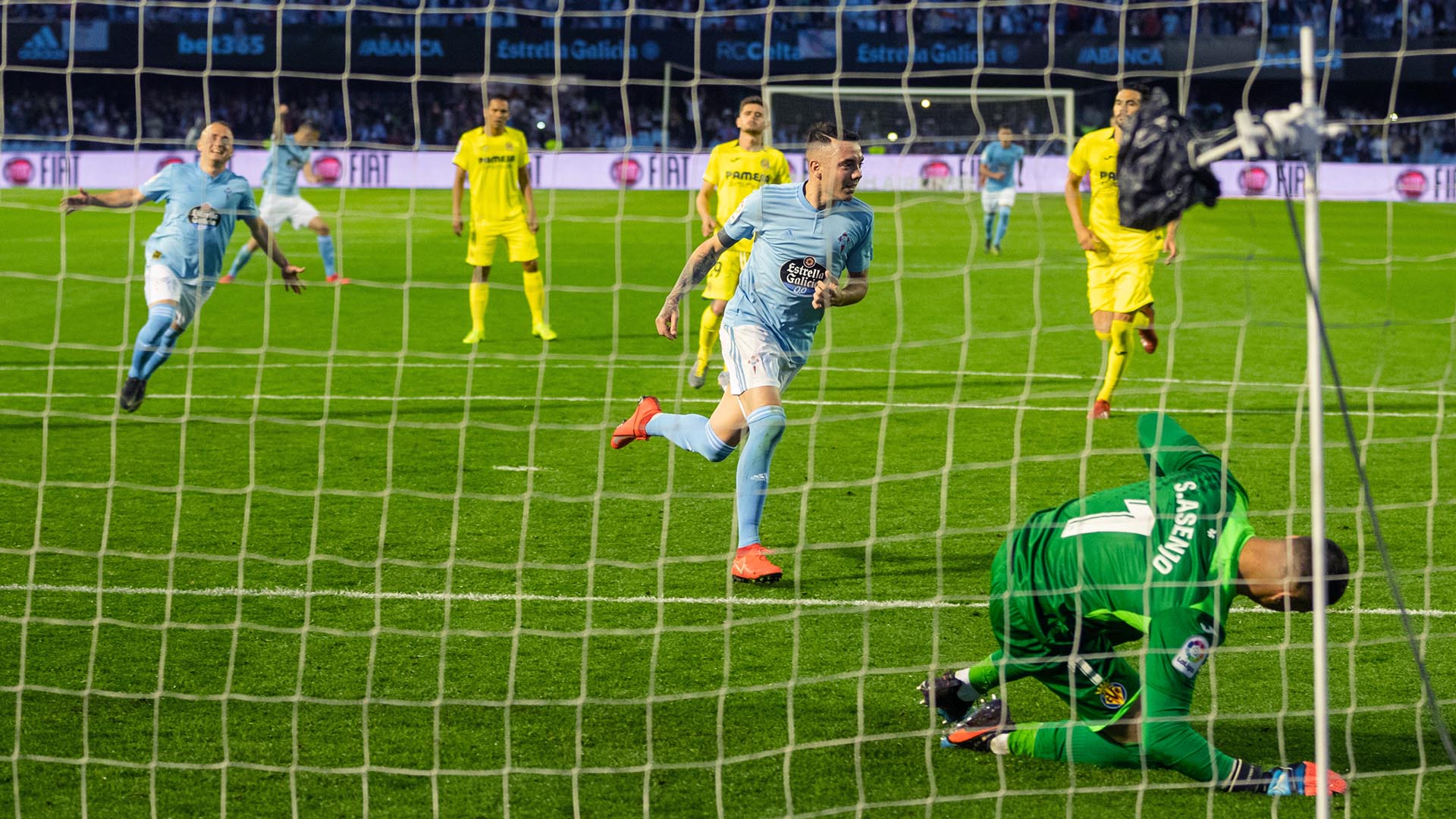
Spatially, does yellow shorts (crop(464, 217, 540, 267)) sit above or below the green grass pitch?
above

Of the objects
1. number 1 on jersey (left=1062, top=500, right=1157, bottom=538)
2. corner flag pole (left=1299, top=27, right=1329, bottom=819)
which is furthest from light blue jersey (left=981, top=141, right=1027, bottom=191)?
corner flag pole (left=1299, top=27, right=1329, bottom=819)

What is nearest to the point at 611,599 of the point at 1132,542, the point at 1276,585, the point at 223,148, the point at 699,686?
the point at 699,686

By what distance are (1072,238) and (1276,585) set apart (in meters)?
18.4

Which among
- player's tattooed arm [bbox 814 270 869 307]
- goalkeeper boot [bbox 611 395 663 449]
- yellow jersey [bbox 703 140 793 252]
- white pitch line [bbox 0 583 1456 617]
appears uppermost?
yellow jersey [bbox 703 140 793 252]

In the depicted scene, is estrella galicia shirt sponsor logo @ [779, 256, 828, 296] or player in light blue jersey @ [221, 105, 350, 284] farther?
player in light blue jersey @ [221, 105, 350, 284]

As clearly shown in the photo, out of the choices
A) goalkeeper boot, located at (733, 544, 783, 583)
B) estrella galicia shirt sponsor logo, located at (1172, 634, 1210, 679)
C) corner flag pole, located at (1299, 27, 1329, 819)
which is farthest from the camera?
goalkeeper boot, located at (733, 544, 783, 583)

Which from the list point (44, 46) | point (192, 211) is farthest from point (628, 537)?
point (44, 46)

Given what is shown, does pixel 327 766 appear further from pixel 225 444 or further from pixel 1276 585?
pixel 225 444

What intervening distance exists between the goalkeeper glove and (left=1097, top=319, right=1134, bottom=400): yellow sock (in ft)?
18.2

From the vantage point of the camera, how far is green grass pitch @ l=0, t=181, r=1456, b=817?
4.32 m

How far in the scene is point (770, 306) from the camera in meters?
6.38

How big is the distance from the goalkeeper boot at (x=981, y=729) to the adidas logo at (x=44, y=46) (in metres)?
38.4

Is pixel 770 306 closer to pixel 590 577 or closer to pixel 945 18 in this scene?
pixel 590 577

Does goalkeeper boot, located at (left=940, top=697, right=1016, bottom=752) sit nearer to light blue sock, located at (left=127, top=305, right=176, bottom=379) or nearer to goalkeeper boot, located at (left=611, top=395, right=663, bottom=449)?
goalkeeper boot, located at (left=611, top=395, right=663, bottom=449)
